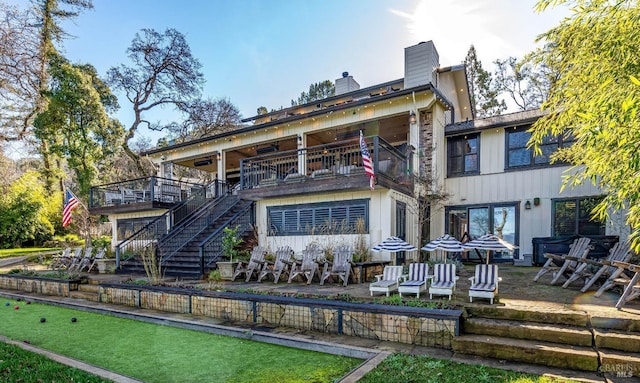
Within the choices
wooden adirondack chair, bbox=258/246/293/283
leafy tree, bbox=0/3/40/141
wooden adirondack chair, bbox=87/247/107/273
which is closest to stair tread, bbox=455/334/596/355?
wooden adirondack chair, bbox=258/246/293/283

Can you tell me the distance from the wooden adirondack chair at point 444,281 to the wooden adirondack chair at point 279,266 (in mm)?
3918

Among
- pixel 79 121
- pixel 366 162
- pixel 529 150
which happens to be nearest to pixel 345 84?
pixel 529 150

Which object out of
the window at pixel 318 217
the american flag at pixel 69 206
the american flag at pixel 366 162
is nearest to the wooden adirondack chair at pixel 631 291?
the american flag at pixel 366 162

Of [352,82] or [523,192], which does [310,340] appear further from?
[352,82]

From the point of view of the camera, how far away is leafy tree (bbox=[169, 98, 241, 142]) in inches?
1007

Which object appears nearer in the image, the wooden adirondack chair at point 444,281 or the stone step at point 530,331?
the stone step at point 530,331

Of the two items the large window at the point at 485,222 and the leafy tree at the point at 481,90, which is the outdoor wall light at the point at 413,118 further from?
the leafy tree at the point at 481,90

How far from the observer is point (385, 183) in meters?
9.17

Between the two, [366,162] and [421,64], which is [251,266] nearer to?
[366,162]

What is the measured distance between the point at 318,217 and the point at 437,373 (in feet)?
22.7

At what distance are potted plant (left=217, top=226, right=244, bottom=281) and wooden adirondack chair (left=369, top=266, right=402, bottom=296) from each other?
173 inches

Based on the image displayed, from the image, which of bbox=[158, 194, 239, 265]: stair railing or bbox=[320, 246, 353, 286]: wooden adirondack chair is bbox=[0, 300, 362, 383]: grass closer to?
bbox=[320, 246, 353, 286]: wooden adirondack chair

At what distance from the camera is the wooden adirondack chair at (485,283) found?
543 centimetres

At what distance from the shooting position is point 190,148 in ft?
54.1
